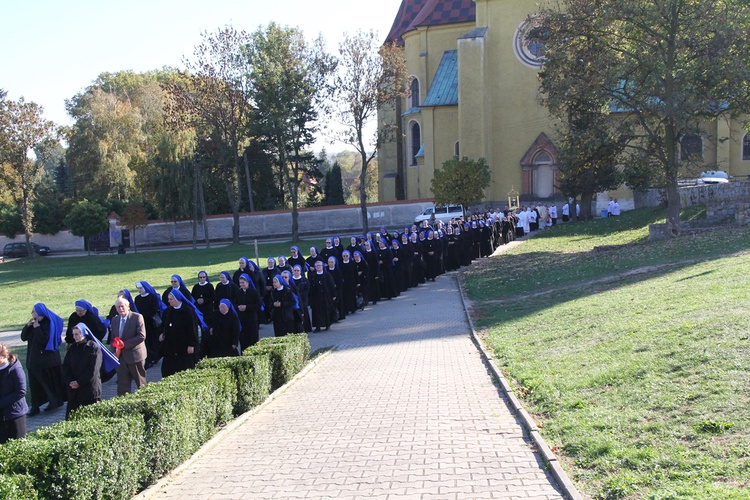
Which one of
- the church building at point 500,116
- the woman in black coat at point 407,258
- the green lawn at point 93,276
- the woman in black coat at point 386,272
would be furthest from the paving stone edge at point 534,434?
the church building at point 500,116

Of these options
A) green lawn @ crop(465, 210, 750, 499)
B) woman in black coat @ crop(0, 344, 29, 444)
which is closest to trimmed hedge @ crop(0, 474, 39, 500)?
woman in black coat @ crop(0, 344, 29, 444)

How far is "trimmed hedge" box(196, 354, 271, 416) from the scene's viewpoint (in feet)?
29.8

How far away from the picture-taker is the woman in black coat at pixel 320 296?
52.2 feet

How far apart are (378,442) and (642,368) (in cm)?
317

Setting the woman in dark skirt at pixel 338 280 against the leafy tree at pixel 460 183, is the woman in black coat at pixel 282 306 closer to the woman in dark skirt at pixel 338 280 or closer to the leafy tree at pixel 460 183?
the woman in dark skirt at pixel 338 280

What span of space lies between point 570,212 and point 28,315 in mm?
33568

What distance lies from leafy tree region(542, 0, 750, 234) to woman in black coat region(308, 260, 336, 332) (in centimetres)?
1282

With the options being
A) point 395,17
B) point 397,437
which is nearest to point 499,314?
point 397,437

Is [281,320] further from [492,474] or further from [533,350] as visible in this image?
[492,474]

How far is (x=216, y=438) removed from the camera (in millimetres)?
8008

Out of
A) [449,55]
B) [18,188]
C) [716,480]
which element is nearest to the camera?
[716,480]

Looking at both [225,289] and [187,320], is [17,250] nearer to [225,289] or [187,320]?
[225,289]

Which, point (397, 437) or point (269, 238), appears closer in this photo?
point (397, 437)

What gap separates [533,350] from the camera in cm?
1136
